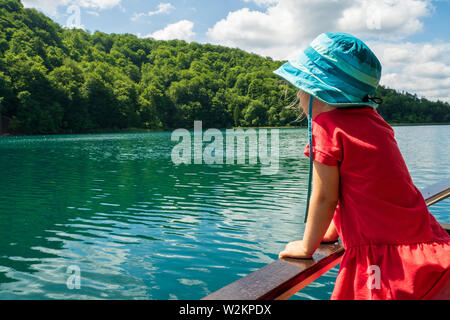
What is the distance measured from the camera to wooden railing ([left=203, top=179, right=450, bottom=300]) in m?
1.24

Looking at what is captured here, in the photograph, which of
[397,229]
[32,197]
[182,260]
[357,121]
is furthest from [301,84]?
[32,197]

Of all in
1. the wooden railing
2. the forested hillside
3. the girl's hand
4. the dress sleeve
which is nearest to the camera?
the wooden railing

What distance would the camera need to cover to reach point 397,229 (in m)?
1.38

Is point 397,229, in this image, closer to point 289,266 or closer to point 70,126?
point 289,266

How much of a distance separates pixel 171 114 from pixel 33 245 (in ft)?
302

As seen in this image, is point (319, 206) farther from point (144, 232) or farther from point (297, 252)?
point (144, 232)

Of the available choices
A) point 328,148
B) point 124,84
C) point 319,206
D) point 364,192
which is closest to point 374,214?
point 364,192

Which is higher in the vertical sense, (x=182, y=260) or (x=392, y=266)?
(x=392, y=266)

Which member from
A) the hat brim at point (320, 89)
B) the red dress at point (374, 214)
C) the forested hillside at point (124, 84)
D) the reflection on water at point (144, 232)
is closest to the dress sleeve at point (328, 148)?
the red dress at point (374, 214)

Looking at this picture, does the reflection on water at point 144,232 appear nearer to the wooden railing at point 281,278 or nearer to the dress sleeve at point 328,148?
the wooden railing at point 281,278

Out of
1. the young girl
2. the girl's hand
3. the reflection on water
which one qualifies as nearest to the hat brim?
the young girl

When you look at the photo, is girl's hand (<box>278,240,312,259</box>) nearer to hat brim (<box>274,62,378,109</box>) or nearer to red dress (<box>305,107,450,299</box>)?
red dress (<box>305,107,450,299</box>)

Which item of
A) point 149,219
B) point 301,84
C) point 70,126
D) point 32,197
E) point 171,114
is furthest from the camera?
point 171,114
